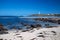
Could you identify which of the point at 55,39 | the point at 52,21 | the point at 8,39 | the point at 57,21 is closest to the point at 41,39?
the point at 55,39

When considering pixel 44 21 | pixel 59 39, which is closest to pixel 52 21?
pixel 44 21

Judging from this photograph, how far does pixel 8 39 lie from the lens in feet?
12.0

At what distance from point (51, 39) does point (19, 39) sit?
1.04 m

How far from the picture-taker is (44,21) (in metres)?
9.27

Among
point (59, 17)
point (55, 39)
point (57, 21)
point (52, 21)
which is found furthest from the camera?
point (52, 21)

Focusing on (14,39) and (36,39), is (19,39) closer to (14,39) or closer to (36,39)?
(14,39)

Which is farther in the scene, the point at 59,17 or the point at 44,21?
the point at 44,21

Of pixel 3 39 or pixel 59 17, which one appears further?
pixel 59 17

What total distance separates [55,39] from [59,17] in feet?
14.6

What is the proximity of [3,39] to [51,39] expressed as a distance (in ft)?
5.17

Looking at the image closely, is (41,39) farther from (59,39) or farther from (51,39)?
(59,39)

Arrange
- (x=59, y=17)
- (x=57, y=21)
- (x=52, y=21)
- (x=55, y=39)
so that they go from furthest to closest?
(x=52, y=21), (x=57, y=21), (x=59, y=17), (x=55, y=39)

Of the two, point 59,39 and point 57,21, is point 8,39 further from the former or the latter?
point 57,21

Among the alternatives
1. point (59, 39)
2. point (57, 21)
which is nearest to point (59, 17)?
point (57, 21)
